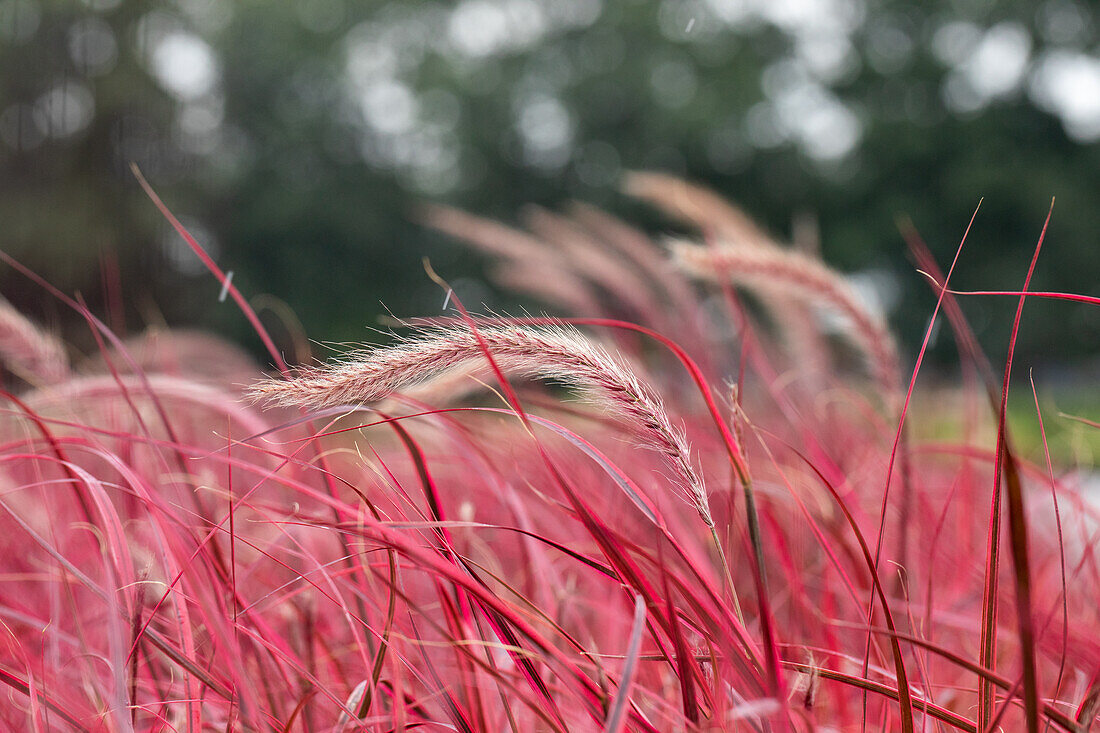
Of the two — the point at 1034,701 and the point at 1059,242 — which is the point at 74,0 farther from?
the point at 1059,242

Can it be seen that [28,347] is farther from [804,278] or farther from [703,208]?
[703,208]

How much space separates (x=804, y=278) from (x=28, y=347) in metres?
1.05

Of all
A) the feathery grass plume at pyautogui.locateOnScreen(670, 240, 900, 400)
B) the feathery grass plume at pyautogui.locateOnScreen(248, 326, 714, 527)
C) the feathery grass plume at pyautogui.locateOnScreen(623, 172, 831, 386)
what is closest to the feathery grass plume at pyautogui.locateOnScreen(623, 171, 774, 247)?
the feathery grass plume at pyautogui.locateOnScreen(623, 172, 831, 386)

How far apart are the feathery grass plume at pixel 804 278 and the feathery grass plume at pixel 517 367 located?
1.41 feet

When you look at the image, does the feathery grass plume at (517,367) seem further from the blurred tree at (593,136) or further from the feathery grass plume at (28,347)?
the blurred tree at (593,136)

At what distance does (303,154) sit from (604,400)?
1528 cm

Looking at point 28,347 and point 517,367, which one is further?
point 28,347

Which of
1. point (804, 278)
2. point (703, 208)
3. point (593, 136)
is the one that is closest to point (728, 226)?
point (703, 208)

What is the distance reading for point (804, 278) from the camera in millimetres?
895

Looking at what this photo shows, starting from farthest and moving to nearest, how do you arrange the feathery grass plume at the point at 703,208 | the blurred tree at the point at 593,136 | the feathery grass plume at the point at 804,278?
the blurred tree at the point at 593,136 → the feathery grass plume at the point at 703,208 → the feathery grass plume at the point at 804,278

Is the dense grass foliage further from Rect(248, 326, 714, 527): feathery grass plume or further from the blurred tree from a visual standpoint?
the blurred tree

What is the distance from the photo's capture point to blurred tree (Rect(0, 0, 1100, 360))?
1285 cm

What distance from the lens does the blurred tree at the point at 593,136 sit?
1285cm

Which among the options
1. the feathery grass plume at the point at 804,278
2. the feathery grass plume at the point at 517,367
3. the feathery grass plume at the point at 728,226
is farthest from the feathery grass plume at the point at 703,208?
the feathery grass plume at the point at 517,367
